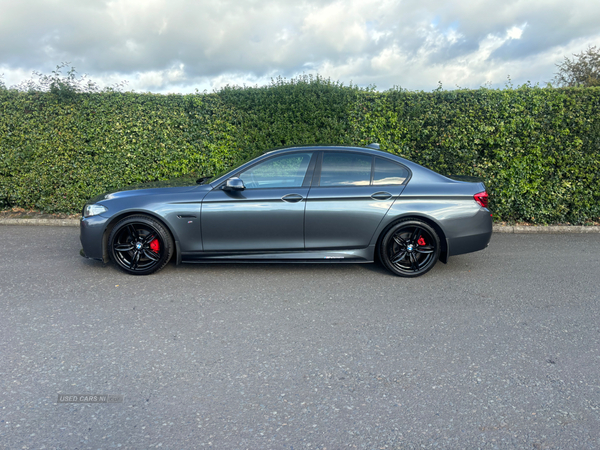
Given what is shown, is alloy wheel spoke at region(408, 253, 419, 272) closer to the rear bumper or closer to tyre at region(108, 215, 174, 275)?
the rear bumper

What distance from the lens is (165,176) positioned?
9430 mm

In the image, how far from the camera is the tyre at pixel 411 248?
→ 17.8ft

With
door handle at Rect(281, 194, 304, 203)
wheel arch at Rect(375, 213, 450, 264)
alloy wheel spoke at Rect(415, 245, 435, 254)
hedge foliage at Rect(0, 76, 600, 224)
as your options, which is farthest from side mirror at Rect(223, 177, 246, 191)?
hedge foliage at Rect(0, 76, 600, 224)

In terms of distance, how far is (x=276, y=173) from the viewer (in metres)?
5.45

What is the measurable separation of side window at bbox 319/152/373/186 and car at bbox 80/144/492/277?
1cm

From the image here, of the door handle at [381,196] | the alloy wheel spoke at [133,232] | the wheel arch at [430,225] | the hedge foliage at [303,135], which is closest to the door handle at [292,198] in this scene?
the door handle at [381,196]

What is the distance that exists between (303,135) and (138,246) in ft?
14.7

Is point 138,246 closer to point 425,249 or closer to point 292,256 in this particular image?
point 292,256

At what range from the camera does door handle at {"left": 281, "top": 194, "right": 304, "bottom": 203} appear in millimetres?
5297

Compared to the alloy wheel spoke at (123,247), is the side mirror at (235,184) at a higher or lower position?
higher

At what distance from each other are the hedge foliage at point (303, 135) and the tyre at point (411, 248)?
3484mm

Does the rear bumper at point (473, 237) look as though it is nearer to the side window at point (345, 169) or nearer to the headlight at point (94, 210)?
the side window at point (345, 169)

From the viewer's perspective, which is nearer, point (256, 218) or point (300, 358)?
point (300, 358)

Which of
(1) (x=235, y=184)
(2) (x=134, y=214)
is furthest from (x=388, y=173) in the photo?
(2) (x=134, y=214)
